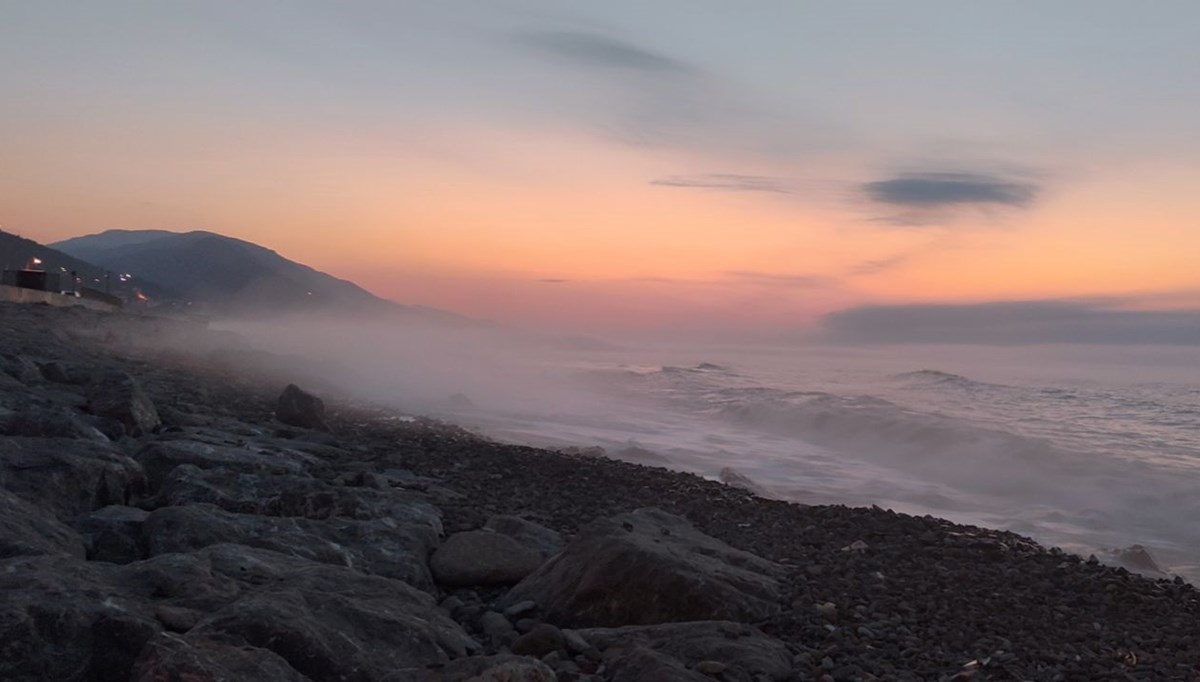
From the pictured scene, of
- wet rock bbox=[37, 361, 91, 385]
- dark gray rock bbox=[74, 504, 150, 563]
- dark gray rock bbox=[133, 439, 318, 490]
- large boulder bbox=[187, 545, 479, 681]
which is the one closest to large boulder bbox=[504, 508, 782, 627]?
large boulder bbox=[187, 545, 479, 681]

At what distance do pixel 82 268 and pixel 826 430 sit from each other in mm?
150457

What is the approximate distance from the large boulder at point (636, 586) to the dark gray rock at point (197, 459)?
3.37 meters

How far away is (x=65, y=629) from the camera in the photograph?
3.80 m

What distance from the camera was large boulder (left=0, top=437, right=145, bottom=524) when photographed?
6461 millimetres

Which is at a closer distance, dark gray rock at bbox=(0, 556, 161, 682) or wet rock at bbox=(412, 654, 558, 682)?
dark gray rock at bbox=(0, 556, 161, 682)

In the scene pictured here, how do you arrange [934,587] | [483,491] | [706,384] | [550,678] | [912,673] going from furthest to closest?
[706,384] → [483,491] → [934,587] → [912,673] → [550,678]

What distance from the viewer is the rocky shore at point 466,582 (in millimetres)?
4023

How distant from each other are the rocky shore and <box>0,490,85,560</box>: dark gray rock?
2cm

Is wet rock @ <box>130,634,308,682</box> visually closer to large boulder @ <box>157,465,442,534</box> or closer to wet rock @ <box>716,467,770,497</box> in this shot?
large boulder @ <box>157,465,442,534</box>

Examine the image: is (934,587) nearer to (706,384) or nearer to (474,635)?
(474,635)

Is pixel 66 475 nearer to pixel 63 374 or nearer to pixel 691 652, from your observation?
pixel 691 652

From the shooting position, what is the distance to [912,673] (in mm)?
5465

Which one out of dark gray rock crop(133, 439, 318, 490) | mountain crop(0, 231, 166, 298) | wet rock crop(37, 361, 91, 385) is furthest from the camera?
mountain crop(0, 231, 166, 298)

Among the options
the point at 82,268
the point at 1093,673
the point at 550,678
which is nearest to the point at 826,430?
the point at 1093,673
